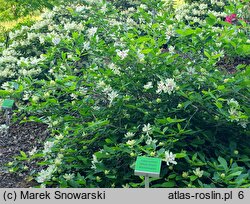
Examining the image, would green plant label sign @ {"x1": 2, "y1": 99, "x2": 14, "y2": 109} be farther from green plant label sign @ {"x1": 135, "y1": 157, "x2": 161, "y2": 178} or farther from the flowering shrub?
green plant label sign @ {"x1": 135, "y1": 157, "x2": 161, "y2": 178}

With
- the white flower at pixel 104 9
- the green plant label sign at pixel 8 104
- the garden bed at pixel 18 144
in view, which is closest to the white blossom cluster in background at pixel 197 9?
the white flower at pixel 104 9

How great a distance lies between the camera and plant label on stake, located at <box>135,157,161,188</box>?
7.52ft

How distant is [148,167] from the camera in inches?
91.0

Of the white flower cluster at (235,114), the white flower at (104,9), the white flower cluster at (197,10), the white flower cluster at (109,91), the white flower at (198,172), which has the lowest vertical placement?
the white flower at (198,172)

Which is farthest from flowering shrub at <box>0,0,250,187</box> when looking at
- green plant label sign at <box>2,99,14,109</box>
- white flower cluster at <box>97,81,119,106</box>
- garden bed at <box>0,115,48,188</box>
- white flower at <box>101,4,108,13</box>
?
white flower at <box>101,4,108,13</box>

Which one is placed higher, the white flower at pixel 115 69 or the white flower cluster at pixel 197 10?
the white flower cluster at pixel 197 10

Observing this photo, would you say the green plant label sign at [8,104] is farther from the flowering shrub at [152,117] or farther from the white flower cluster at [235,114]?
the white flower cluster at [235,114]

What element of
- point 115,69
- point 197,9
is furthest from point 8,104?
point 197,9

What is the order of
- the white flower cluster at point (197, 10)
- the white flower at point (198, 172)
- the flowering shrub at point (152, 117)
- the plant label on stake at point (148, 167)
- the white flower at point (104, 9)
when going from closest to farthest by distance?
the plant label on stake at point (148, 167) → the white flower at point (198, 172) → the flowering shrub at point (152, 117) → the white flower at point (104, 9) → the white flower cluster at point (197, 10)

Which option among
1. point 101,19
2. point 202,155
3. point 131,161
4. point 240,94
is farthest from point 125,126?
point 101,19

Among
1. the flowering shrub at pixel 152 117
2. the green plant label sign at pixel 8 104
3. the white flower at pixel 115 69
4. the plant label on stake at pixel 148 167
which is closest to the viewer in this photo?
the plant label on stake at pixel 148 167

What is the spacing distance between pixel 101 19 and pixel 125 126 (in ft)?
5.03

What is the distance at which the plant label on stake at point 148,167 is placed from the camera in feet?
7.52
